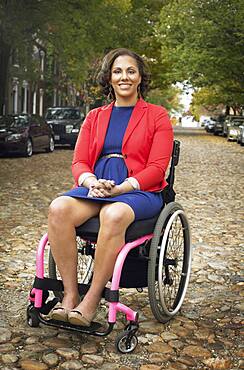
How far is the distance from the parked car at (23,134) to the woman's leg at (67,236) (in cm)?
1466

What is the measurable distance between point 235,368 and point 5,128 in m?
15.6

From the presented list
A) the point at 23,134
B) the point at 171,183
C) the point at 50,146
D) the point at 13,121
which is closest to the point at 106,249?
the point at 171,183

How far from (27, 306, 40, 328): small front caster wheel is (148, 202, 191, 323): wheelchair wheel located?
28.6 inches

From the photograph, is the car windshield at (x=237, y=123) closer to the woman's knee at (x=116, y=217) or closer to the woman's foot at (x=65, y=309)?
the woman's knee at (x=116, y=217)

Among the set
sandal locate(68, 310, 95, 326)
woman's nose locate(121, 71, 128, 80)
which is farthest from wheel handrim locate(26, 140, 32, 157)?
sandal locate(68, 310, 95, 326)

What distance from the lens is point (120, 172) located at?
4059 millimetres

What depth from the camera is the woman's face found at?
4.12 meters

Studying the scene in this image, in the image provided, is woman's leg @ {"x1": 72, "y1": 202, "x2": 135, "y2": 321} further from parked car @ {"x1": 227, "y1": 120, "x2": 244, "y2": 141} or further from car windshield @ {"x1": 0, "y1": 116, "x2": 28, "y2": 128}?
parked car @ {"x1": 227, "y1": 120, "x2": 244, "y2": 141}

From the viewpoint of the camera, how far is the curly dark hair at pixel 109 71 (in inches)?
163

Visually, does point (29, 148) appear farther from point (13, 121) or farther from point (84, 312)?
point (84, 312)

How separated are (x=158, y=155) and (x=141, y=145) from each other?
0.43 ft

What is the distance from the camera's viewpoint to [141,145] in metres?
4.04

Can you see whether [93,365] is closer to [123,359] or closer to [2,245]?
[123,359]

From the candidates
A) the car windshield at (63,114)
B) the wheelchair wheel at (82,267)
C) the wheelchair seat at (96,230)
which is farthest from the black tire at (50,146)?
the wheelchair seat at (96,230)
